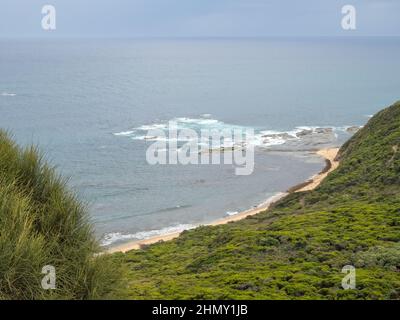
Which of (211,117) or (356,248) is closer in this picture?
(356,248)

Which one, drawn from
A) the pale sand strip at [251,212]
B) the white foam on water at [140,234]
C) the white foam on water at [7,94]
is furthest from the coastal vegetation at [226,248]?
the white foam on water at [7,94]

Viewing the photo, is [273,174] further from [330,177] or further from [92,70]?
[92,70]

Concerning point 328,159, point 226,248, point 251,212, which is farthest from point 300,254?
point 328,159

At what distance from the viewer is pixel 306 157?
66.5 m

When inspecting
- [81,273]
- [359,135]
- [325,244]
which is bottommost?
[325,244]

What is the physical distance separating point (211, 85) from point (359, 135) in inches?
3549

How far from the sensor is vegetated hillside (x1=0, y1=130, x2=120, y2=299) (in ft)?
28.4

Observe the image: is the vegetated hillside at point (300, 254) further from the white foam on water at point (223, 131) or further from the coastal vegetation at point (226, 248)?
the white foam on water at point (223, 131)

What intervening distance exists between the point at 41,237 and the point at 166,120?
259 ft

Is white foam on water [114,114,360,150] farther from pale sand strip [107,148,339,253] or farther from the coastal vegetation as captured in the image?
the coastal vegetation

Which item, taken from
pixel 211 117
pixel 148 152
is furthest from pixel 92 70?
pixel 148 152

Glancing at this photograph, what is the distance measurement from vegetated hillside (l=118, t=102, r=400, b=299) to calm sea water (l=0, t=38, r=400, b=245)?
455 centimetres

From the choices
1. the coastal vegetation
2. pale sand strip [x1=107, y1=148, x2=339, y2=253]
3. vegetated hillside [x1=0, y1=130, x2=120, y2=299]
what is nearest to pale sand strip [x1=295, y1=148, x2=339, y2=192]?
pale sand strip [x1=107, y1=148, x2=339, y2=253]

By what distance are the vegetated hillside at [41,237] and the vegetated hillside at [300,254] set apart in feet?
5.66
